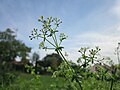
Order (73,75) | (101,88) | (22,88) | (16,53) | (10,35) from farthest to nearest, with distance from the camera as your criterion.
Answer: (16,53), (10,35), (22,88), (101,88), (73,75)

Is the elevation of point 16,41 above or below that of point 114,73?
above

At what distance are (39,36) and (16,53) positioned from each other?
217ft

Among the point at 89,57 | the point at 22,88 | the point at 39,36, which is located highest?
the point at 39,36

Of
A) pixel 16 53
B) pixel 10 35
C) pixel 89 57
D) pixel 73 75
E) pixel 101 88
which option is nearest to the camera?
pixel 73 75

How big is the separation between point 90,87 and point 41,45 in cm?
195

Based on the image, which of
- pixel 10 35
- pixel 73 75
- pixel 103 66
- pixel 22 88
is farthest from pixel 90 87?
pixel 10 35

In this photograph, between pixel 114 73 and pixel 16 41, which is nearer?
pixel 114 73

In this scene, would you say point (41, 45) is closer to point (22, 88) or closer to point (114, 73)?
point (114, 73)

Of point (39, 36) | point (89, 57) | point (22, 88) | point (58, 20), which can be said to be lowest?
point (22, 88)

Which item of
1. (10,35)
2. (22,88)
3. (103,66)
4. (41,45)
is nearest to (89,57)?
(103,66)

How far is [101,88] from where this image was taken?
3447 millimetres

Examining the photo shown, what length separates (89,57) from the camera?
6.23ft

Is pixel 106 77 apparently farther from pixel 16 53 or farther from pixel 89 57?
pixel 16 53

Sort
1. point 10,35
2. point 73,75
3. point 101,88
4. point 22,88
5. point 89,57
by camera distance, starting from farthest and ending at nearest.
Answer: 1. point 10,35
2. point 22,88
3. point 101,88
4. point 89,57
5. point 73,75
